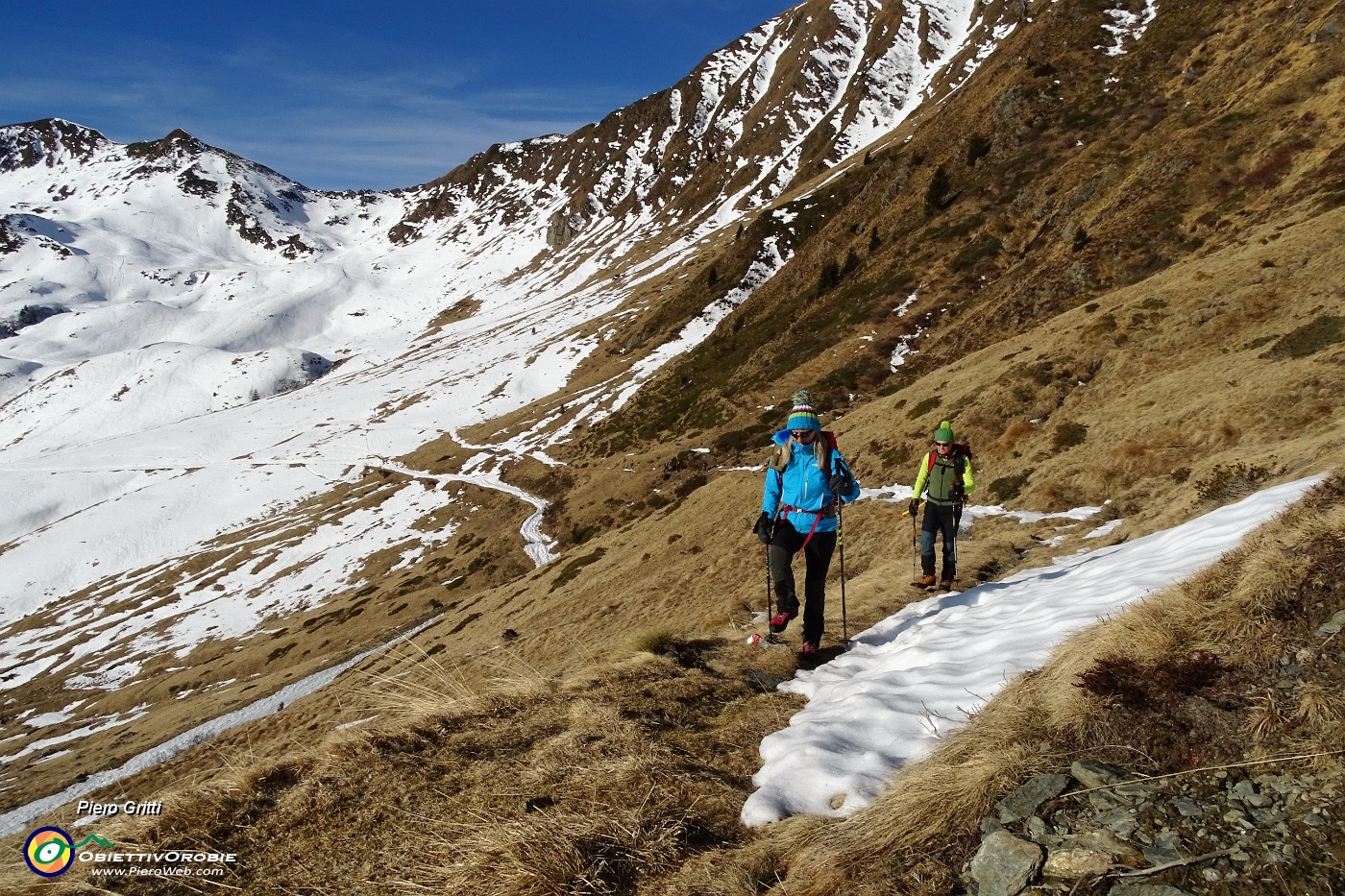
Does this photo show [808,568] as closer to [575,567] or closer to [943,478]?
[943,478]

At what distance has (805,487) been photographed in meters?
8.78

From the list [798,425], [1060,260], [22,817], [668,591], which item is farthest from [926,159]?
[22,817]

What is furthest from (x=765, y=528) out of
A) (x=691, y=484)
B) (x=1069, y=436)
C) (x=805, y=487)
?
(x=691, y=484)

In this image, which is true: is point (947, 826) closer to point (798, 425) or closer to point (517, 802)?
point (517, 802)

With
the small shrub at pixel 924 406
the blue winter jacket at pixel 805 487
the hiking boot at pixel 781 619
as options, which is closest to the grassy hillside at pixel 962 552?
the small shrub at pixel 924 406

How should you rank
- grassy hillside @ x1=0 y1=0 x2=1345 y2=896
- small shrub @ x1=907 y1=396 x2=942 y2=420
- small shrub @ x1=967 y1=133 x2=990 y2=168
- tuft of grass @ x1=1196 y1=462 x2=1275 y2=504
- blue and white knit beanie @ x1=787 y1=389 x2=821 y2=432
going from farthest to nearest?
small shrub @ x1=967 y1=133 x2=990 y2=168 → small shrub @ x1=907 y1=396 x2=942 y2=420 → tuft of grass @ x1=1196 y1=462 x2=1275 y2=504 → blue and white knit beanie @ x1=787 y1=389 x2=821 y2=432 → grassy hillside @ x1=0 y1=0 x2=1345 y2=896

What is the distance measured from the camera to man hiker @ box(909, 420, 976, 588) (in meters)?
13.2

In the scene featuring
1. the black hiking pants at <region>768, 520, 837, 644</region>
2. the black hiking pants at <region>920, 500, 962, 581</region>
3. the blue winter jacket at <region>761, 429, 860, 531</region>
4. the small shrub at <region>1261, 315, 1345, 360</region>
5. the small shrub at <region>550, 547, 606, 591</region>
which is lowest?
the small shrub at <region>550, 547, 606, 591</region>

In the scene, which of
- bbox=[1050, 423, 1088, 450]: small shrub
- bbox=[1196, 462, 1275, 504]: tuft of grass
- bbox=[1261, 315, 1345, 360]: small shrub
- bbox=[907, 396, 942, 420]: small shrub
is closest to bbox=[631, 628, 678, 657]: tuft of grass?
bbox=[1196, 462, 1275, 504]: tuft of grass

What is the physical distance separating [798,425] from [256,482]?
127 m

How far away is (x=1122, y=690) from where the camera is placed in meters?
4.25

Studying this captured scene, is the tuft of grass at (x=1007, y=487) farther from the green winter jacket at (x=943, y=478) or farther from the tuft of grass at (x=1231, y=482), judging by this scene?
the green winter jacket at (x=943, y=478)

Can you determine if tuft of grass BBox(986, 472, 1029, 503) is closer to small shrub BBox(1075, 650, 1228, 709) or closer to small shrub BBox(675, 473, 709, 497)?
small shrub BBox(1075, 650, 1228, 709)

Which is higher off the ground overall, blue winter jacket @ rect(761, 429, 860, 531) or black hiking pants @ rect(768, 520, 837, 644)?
blue winter jacket @ rect(761, 429, 860, 531)
